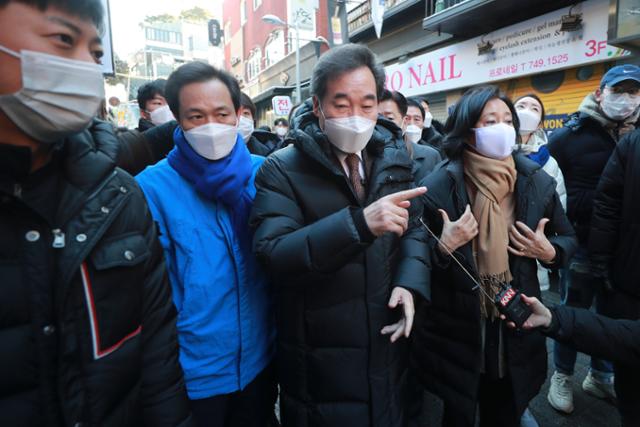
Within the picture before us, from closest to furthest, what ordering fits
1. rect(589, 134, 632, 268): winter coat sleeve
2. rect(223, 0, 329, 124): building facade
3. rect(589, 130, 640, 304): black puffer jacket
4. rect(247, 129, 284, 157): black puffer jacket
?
rect(589, 130, 640, 304): black puffer jacket → rect(589, 134, 632, 268): winter coat sleeve → rect(247, 129, 284, 157): black puffer jacket → rect(223, 0, 329, 124): building facade

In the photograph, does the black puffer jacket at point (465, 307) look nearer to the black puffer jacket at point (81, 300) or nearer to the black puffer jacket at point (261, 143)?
the black puffer jacket at point (81, 300)

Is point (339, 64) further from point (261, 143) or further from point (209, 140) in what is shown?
point (261, 143)

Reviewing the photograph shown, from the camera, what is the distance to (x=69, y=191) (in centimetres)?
102

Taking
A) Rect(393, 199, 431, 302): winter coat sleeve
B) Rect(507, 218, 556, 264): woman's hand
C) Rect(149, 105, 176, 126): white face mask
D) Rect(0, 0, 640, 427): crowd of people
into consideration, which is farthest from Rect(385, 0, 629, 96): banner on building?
Rect(393, 199, 431, 302): winter coat sleeve

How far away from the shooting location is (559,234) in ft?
6.93

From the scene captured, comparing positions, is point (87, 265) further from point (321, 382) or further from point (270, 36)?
point (270, 36)

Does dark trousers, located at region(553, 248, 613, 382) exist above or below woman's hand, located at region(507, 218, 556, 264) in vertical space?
below

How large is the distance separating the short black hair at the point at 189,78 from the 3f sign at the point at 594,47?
7.73m

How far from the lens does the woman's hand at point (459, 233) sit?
1841 millimetres

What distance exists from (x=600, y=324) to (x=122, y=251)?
2020mm

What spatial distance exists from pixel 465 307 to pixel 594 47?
7.47 metres

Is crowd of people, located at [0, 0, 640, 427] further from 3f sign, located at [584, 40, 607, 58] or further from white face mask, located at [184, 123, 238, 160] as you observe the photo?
3f sign, located at [584, 40, 607, 58]

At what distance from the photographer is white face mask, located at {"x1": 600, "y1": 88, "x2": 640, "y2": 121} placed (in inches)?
121

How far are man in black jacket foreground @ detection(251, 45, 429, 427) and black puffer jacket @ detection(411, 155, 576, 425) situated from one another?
0.41 metres
